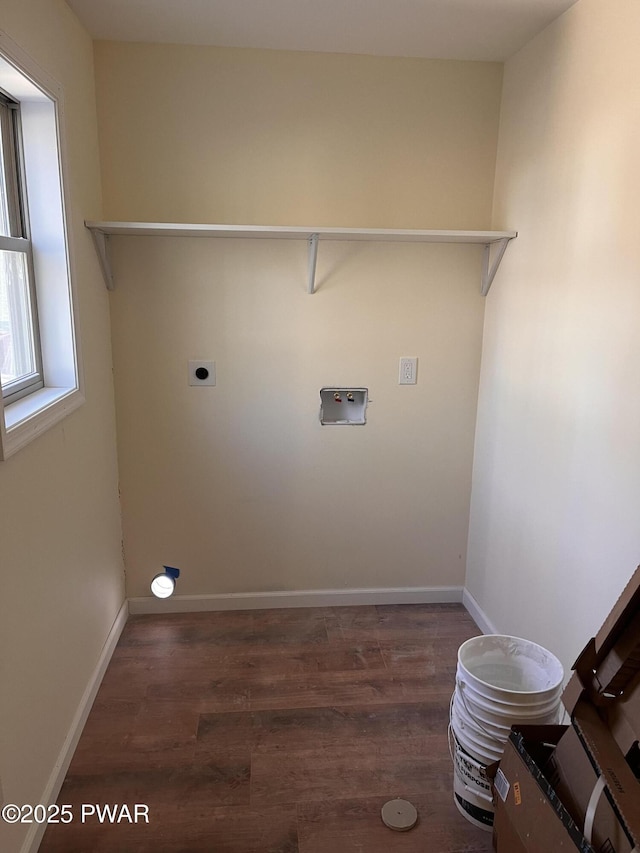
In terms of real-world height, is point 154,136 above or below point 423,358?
above

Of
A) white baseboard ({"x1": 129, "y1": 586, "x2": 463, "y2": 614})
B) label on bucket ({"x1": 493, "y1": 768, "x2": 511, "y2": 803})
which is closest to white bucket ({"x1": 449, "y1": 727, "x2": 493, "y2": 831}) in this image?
label on bucket ({"x1": 493, "y1": 768, "x2": 511, "y2": 803})

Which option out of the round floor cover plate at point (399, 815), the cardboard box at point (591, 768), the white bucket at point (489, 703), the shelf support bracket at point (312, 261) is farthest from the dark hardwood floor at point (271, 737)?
the shelf support bracket at point (312, 261)

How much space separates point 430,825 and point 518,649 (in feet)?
1.85

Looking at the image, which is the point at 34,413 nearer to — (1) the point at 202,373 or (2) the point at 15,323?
(2) the point at 15,323

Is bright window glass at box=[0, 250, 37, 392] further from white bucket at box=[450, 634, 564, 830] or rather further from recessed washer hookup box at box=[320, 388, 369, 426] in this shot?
white bucket at box=[450, 634, 564, 830]

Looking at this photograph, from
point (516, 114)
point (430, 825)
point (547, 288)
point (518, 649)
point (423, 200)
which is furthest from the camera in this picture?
point (423, 200)

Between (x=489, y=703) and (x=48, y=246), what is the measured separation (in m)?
1.91

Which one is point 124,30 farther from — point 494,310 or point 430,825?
point 430,825

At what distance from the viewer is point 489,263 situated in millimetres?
2541

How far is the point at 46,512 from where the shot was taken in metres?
1.72

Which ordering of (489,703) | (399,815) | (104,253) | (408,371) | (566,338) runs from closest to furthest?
(489,703) → (399,815) → (566,338) → (104,253) → (408,371)

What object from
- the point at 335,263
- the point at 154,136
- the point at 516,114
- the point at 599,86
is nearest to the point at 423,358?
the point at 335,263

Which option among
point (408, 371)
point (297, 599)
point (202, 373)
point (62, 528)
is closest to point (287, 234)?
point (202, 373)

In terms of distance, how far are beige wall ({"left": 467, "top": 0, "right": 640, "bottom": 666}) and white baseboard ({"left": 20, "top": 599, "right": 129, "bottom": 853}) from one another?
63.4 inches
